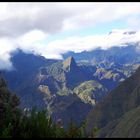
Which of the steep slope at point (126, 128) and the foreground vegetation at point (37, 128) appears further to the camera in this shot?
the steep slope at point (126, 128)

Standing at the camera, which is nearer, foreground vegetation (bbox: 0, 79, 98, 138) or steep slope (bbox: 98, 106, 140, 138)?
foreground vegetation (bbox: 0, 79, 98, 138)

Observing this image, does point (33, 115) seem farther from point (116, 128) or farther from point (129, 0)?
point (116, 128)

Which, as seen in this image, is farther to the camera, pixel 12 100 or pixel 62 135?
pixel 12 100

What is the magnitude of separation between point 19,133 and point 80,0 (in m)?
5.38

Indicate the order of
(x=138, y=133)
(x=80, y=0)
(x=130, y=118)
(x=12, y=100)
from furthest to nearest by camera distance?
(x=130, y=118) → (x=138, y=133) → (x=12, y=100) → (x=80, y=0)

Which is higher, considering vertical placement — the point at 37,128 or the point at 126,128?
the point at 37,128

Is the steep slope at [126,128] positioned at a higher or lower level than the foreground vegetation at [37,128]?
lower

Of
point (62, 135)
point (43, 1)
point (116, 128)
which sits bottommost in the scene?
point (116, 128)

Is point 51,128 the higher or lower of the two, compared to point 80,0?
lower

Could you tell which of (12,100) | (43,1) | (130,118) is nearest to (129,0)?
(43,1)

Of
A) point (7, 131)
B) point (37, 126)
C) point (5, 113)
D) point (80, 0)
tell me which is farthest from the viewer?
point (5, 113)

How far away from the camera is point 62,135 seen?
1084 centimetres

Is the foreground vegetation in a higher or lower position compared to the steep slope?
higher

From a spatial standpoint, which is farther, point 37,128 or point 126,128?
point 126,128
